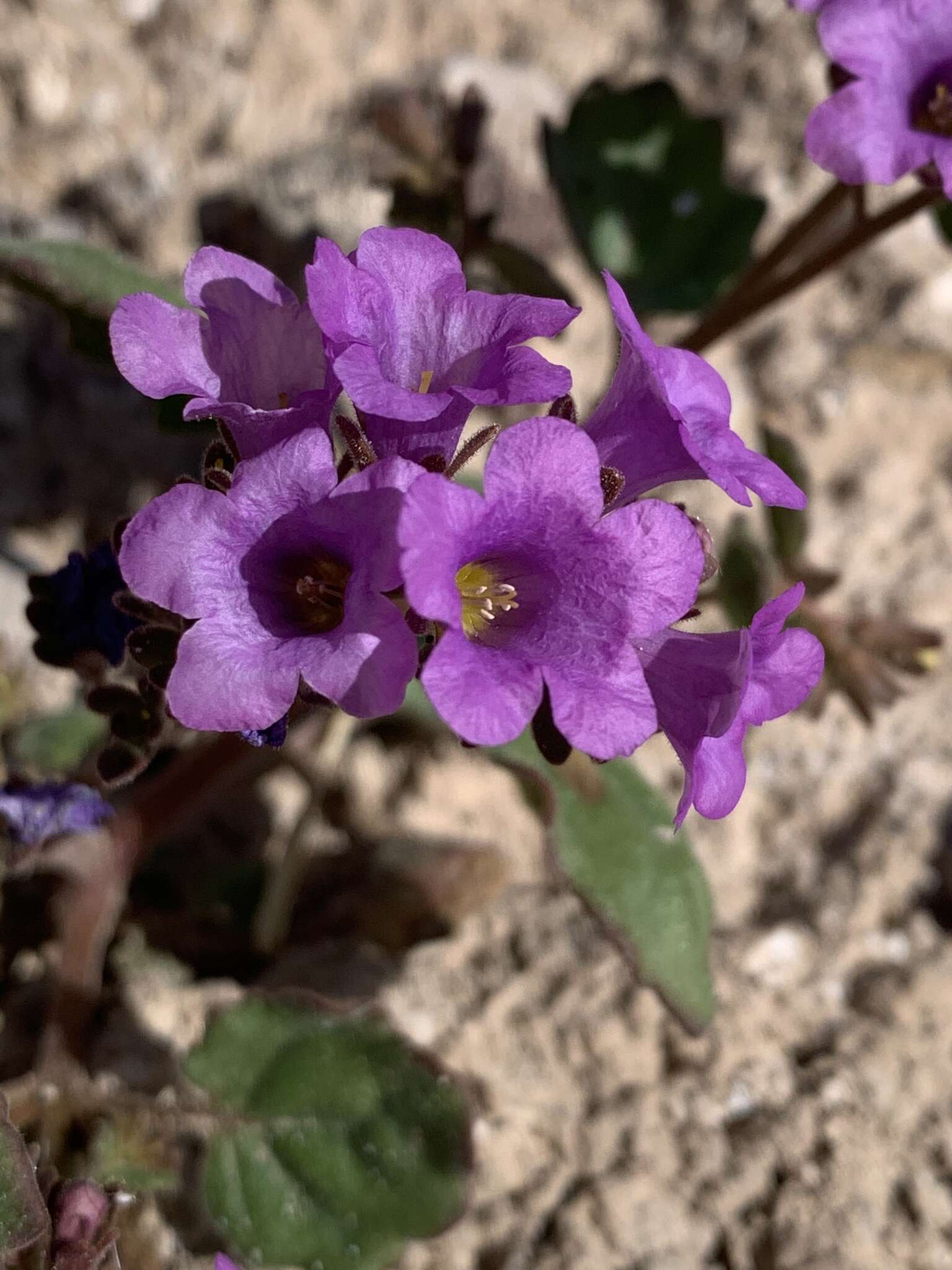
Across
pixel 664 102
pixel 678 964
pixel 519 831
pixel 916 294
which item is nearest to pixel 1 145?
pixel 664 102

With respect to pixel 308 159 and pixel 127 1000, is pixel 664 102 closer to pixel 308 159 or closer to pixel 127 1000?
pixel 308 159

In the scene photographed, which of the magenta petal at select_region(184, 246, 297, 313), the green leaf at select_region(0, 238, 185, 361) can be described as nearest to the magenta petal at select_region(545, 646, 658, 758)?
the magenta petal at select_region(184, 246, 297, 313)

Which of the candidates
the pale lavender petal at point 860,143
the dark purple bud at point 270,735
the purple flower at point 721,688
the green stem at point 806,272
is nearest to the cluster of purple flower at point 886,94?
the pale lavender petal at point 860,143

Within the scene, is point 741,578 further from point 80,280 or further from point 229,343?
point 80,280

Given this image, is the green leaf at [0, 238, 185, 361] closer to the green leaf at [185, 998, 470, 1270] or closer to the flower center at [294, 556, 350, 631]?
the flower center at [294, 556, 350, 631]

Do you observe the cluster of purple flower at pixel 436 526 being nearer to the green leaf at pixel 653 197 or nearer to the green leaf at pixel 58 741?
the green leaf at pixel 58 741
